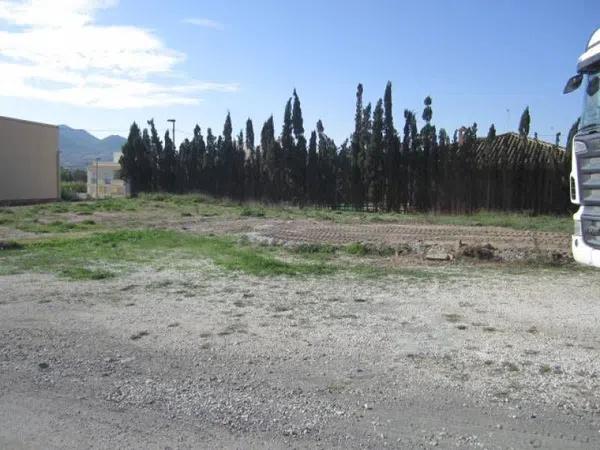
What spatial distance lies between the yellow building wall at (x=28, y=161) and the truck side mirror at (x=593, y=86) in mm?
37761

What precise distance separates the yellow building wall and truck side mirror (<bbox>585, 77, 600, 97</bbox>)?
37761mm

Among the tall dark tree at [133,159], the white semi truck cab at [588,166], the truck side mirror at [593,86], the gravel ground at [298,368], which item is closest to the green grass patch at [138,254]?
the gravel ground at [298,368]

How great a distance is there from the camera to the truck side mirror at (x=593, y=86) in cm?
787

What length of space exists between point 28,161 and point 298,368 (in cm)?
4018

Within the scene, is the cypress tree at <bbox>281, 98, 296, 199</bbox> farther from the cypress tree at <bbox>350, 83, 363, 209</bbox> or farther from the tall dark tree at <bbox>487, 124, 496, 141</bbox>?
the tall dark tree at <bbox>487, 124, 496, 141</bbox>

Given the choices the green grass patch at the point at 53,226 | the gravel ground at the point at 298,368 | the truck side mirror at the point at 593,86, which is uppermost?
the truck side mirror at the point at 593,86

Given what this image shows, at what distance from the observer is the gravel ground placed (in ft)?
14.7

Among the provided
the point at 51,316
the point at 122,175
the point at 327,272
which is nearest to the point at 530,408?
the point at 51,316

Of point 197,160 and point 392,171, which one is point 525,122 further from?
Result: point 197,160

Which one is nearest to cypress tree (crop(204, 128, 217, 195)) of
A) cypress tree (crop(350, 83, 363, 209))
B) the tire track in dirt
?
cypress tree (crop(350, 83, 363, 209))

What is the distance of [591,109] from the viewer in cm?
796

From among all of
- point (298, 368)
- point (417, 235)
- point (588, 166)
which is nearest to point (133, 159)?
point (417, 235)

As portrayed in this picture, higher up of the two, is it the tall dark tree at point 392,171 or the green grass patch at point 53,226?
the tall dark tree at point 392,171

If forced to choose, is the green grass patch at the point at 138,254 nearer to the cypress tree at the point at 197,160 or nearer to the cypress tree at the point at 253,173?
the cypress tree at the point at 253,173
